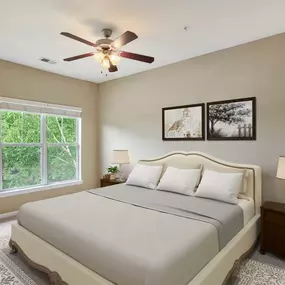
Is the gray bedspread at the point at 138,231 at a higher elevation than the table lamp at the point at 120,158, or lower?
lower

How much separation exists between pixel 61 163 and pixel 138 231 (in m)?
3.54

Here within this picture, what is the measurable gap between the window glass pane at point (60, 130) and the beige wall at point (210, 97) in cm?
76

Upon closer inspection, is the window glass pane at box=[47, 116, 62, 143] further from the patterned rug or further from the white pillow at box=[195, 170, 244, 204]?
the white pillow at box=[195, 170, 244, 204]

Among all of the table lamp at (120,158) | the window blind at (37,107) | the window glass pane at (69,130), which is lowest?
the table lamp at (120,158)

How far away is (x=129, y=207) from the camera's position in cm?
258

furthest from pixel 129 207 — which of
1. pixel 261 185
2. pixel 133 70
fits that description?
pixel 133 70

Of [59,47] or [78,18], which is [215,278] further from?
[59,47]

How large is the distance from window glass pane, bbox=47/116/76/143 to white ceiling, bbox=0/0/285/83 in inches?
56.7

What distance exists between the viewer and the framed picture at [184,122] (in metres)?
3.80

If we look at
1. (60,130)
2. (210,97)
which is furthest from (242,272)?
(60,130)

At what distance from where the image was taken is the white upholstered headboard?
120 inches

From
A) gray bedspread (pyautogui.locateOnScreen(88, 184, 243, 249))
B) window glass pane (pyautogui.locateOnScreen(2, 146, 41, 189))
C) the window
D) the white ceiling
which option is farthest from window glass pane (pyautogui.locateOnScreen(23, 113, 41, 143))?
gray bedspread (pyautogui.locateOnScreen(88, 184, 243, 249))

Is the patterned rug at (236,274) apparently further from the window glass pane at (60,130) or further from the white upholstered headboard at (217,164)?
the window glass pane at (60,130)

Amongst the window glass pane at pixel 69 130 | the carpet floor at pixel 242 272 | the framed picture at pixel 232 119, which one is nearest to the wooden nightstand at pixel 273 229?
the carpet floor at pixel 242 272
